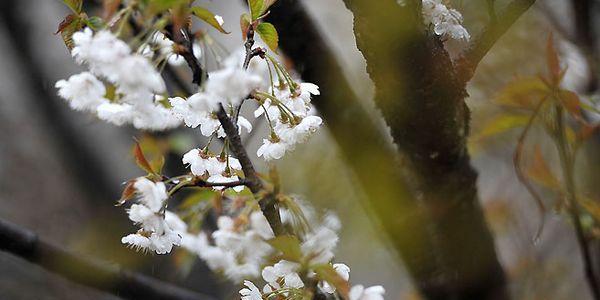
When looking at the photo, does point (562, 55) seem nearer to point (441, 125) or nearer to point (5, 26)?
point (441, 125)

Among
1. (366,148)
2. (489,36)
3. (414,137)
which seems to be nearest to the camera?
(489,36)

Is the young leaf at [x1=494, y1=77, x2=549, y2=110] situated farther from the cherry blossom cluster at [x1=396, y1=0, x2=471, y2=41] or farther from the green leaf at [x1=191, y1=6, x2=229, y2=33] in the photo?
the green leaf at [x1=191, y1=6, x2=229, y2=33]

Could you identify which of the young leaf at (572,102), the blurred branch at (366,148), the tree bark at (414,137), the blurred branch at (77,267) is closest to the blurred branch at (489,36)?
the tree bark at (414,137)

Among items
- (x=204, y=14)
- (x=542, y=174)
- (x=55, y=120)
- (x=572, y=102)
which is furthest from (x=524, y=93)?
(x=55, y=120)

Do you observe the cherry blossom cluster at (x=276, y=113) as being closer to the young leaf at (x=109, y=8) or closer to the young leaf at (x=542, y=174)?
the young leaf at (x=109, y=8)

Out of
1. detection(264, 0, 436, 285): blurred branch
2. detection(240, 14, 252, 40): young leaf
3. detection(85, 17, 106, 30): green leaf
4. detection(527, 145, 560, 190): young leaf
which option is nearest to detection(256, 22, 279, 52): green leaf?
detection(240, 14, 252, 40): young leaf

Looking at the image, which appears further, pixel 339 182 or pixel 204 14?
pixel 339 182

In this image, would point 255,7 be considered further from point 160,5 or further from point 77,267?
point 77,267
